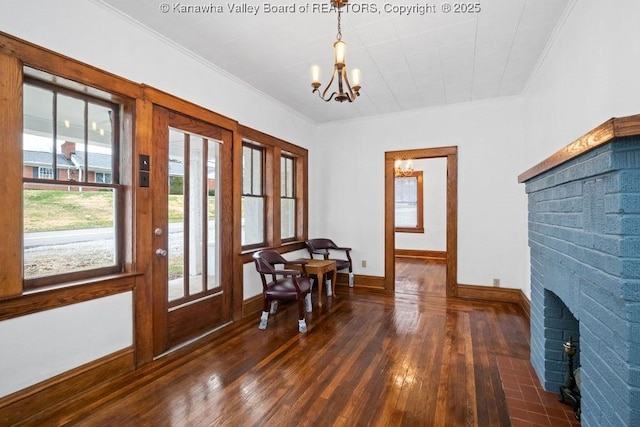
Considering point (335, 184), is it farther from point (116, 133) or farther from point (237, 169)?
point (116, 133)

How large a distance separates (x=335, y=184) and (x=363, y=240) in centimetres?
108

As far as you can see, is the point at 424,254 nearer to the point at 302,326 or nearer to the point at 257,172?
the point at 257,172

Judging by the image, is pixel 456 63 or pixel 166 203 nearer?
pixel 166 203

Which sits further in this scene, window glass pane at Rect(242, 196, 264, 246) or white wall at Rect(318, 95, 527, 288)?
white wall at Rect(318, 95, 527, 288)

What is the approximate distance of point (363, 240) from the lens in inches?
204

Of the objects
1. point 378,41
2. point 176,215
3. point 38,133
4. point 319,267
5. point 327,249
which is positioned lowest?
point 319,267

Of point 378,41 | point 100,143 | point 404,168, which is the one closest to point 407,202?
point 404,168

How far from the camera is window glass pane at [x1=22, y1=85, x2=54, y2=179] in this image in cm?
200

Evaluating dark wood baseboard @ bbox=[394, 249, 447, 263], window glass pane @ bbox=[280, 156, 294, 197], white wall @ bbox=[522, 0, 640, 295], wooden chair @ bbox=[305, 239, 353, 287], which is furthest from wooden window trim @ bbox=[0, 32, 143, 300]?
dark wood baseboard @ bbox=[394, 249, 447, 263]

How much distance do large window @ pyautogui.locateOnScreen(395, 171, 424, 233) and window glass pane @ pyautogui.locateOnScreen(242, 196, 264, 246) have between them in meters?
5.03

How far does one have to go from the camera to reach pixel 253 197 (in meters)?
4.23

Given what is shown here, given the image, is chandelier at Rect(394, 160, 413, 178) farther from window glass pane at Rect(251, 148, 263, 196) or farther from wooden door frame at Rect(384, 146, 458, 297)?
window glass pane at Rect(251, 148, 263, 196)

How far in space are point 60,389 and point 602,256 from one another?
3.12 metres

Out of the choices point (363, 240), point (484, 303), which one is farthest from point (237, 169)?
point (484, 303)
